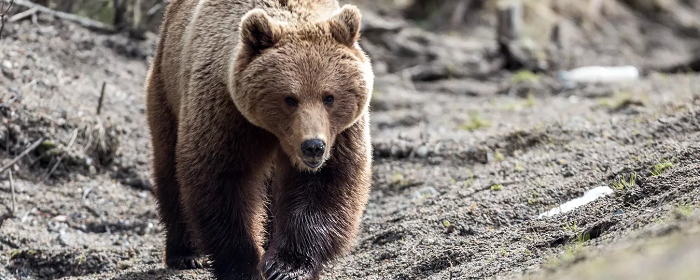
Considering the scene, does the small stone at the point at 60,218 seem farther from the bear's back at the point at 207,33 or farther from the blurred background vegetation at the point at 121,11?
the blurred background vegetation at the point at 121,11

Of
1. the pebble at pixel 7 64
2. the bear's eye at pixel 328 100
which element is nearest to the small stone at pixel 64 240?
the pebble at pixel 7 64

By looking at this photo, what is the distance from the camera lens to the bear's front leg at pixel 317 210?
514 centimetres

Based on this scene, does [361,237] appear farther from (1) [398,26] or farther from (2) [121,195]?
(1) [398,26]

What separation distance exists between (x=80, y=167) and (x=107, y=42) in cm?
272

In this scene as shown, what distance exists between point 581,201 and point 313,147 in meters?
2.20

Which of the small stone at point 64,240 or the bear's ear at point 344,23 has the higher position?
the bear's ear at point 344,23

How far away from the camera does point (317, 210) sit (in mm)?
5207

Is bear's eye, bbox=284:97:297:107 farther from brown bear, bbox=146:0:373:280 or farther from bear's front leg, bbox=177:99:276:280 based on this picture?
bear's front leg, bbox=177:99:276:280

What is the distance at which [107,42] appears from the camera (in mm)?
10141

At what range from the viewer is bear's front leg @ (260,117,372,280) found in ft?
16.9

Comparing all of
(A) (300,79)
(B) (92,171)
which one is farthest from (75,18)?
(A) (300,79)

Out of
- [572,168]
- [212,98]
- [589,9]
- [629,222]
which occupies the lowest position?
[589,9]

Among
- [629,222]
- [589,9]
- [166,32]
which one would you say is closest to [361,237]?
[166,32]

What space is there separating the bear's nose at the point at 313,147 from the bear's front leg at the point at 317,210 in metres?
0.57
